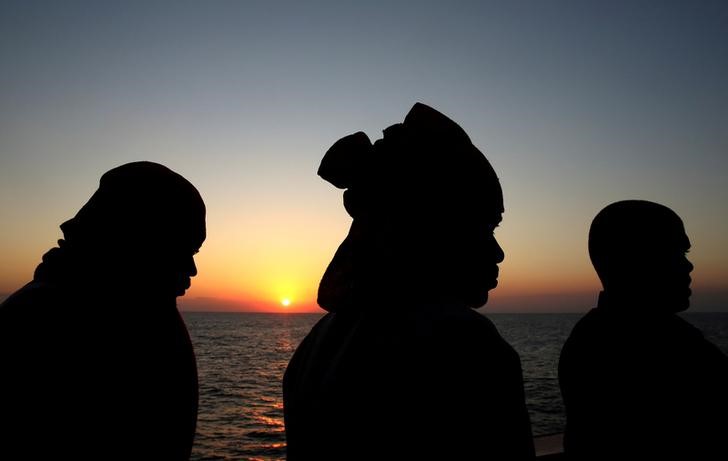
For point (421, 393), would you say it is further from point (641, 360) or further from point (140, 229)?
point (641, 360)

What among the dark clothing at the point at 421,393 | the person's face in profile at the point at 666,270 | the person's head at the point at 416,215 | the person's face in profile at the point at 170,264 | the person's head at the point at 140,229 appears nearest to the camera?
the dark clothing at the point at 421,393

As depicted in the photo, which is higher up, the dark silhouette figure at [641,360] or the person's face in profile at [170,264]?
the person's face in profile at [170,264]

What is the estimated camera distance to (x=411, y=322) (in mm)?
1253

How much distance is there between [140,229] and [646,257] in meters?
2.89

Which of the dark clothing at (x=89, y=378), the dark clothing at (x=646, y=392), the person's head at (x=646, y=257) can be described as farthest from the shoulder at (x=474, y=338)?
the person's head at (x=646, y=257)

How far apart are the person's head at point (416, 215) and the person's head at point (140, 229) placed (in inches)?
43.5

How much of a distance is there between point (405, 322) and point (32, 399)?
1500 mm

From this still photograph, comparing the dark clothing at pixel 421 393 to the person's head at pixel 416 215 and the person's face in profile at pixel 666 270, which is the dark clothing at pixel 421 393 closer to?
the person's head at pixel 416 215

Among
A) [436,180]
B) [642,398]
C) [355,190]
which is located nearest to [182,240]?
[355,190]

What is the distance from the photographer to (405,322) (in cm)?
127

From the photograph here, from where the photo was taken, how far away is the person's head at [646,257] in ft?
9.30

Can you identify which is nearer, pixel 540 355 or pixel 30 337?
pixel 30 337

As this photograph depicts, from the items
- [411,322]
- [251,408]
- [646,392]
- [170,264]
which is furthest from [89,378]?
[251,408]

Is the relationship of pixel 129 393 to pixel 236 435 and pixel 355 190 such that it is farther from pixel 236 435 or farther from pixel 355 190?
pixel 236 435
